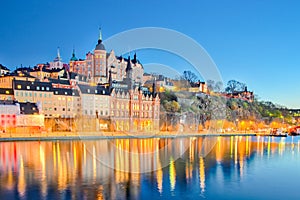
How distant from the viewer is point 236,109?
199ft

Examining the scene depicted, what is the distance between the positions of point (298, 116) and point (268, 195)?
9009 cm

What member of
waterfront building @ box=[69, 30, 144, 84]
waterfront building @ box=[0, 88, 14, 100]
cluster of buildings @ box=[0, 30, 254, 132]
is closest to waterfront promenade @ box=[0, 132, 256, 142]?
cluster of buildings @ box=[0, 30, 254, 132]

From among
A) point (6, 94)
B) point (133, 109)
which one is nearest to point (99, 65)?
point (133, 109)

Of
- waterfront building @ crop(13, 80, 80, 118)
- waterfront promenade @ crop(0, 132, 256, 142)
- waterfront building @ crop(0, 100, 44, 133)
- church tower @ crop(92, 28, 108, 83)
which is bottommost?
waterfront promenade @ crop(0, 132, 256, 142)

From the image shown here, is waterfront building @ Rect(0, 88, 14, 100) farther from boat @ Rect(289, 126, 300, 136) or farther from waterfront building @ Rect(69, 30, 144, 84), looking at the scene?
boat @ Rect(289, 126, 300, 136)

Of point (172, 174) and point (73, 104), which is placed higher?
point (73, 104)

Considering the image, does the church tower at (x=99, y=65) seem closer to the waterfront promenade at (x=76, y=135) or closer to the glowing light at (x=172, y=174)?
the waterfront promenade at (x=76, y=135)

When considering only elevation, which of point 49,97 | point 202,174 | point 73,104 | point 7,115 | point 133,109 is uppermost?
point 49,97

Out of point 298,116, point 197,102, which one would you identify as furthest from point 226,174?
point 298,116

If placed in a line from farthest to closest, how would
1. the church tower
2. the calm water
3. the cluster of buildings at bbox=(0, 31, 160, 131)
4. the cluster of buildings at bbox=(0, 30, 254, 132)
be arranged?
the church tower, the cluster of buildings at bbox=(0, 31, 160, 131), the cluster of buildings at bbox=(0, 30, 254, 132), the calm water

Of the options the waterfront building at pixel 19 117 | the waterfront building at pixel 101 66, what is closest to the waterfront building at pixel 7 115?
the waterfront building at pixel 19 117

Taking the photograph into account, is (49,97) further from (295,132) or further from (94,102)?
(295,132)

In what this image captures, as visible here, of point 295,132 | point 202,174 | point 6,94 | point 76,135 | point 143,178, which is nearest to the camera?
point 143,178

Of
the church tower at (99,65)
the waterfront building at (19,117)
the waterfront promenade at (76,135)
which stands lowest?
the waterfront promenade at (76,135)
